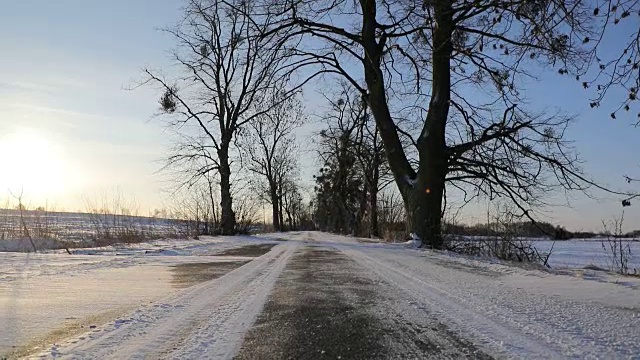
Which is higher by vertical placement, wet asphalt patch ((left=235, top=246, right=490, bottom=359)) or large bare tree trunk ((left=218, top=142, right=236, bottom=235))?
large bare tree trunk ((left=218, top=142, right=236, bottom=235))

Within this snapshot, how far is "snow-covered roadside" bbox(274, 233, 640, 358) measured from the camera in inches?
112

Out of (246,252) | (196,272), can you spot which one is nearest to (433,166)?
(246,252)

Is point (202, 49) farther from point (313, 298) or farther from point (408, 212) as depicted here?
point (313, 298)

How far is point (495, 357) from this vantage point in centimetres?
266

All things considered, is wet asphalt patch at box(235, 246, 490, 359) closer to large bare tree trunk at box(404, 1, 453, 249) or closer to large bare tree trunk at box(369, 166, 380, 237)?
large bare tree trunk at box(404, 1, 453, 249)

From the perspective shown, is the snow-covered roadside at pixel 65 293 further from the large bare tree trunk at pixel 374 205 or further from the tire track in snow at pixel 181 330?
the large bare tree trunk at pixel 374 205

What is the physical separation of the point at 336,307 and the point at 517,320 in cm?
139

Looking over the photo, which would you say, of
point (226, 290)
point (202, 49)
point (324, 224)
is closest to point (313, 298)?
point (226, 290)

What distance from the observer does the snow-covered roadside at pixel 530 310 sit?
9.36ft

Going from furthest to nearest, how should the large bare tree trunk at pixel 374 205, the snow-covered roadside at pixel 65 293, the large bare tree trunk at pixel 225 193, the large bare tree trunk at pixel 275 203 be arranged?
1. the large bare tree trunk at pixel 275 203
2. the large bare tree trunk at pixel 374 205
3. the large bare tree trunk at pixel 225 193
4. the snow-covered roadside at pixel 65 293

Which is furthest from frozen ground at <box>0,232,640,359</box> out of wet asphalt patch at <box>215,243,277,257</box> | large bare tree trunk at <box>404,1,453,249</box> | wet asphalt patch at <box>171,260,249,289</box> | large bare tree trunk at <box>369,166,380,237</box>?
large bare tree trunk at <box>369,166,380,237</box>

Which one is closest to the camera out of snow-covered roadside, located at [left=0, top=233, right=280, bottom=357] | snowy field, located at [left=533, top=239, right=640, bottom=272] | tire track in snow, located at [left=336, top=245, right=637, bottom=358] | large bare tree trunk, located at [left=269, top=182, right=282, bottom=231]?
tire track in snow, located at [left=336, top=245, right=637, bottom=358]

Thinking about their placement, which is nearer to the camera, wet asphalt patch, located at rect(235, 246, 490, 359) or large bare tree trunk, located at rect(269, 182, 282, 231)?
wet asphalt patch, located at rect(235, 246, 490, 359)

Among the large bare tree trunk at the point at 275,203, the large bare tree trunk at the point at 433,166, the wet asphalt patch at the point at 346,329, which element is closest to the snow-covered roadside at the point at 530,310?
the wet asphalt patch at the point at 346,329
